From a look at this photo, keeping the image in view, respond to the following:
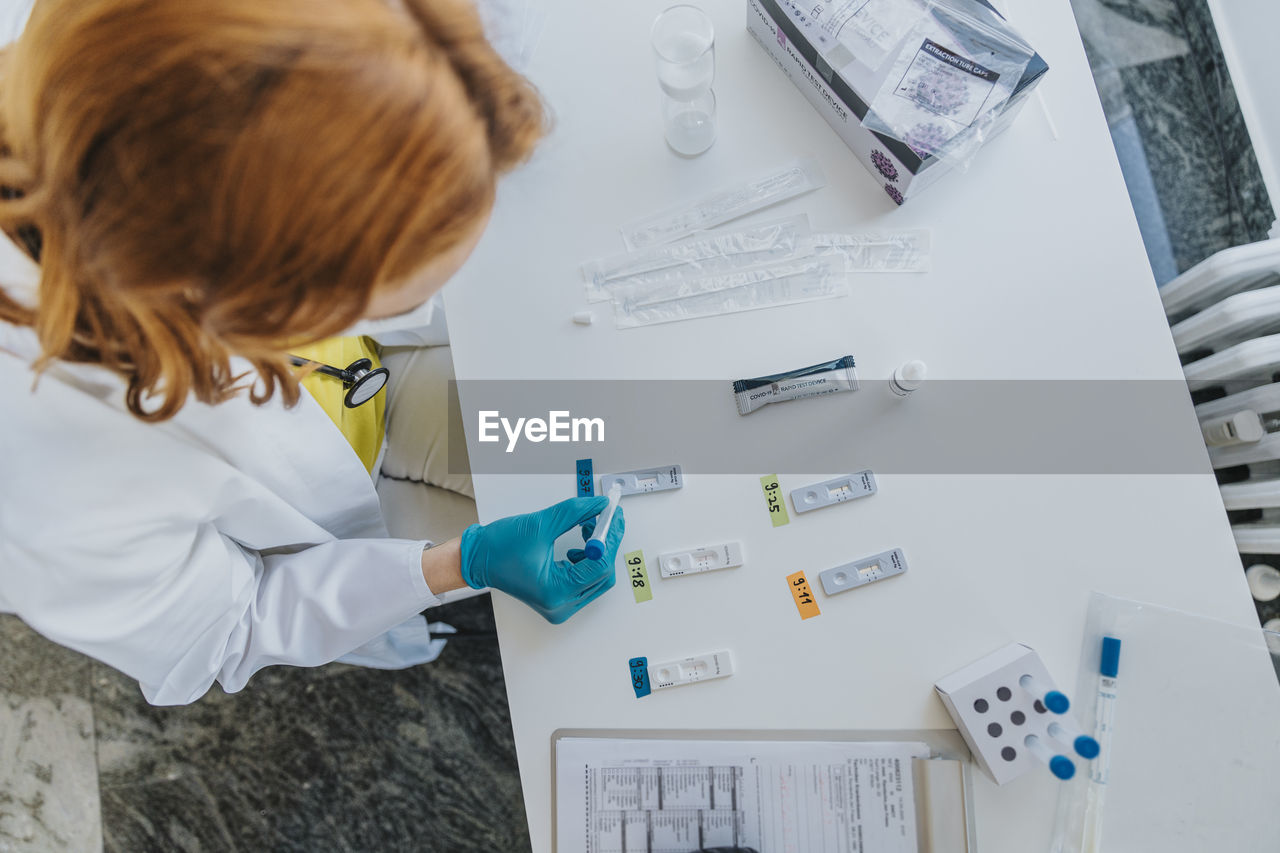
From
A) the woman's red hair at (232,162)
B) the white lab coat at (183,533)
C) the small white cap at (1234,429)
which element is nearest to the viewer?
the woman's red hair at (232,162)

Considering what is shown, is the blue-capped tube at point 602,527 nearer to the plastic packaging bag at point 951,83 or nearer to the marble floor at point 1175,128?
the plastic packaging bag at point 951,83

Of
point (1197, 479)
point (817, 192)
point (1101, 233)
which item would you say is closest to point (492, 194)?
point (817, 192)

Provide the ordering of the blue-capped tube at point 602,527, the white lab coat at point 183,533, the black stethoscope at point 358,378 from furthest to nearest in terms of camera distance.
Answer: the black stethoscope at point 358,378, the blue-capped tube at point 602,527, the white lab coat at point 183,533

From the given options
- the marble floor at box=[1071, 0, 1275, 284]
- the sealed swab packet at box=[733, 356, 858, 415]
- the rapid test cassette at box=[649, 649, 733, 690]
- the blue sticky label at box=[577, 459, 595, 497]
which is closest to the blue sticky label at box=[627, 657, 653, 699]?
the rapid test cassette at box=[649, 649, 733, 690]

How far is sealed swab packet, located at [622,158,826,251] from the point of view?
99 centimetres

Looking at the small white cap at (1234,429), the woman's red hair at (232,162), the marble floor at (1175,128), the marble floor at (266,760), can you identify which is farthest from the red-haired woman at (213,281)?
the marble floor at (1175,128)

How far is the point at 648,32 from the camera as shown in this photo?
1020mm

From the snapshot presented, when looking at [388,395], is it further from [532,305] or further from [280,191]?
[280,191]

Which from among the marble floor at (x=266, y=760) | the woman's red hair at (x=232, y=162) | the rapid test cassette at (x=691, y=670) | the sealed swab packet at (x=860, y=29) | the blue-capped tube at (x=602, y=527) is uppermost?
the woman's red hair at (x=232, y=162)

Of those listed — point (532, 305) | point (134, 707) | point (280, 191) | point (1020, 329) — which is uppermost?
point (280, 191)

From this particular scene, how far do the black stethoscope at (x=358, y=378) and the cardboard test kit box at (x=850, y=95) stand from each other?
2.21ft

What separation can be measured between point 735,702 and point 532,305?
55 cm

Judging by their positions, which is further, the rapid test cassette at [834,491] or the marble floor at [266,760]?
the marble floor at [266,760]

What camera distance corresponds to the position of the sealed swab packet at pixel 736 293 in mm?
969
